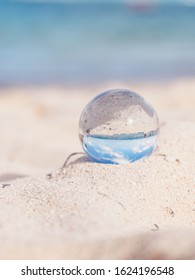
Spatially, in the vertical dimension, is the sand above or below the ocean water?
below

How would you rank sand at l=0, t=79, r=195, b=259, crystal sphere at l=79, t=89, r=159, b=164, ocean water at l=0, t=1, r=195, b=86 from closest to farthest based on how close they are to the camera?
sand at l=0, t=79, r=195, b=259 < crystal sphere at l=79, t=89, r=159, b=164 < ocean water at l=0, t=1, r=195, b=86

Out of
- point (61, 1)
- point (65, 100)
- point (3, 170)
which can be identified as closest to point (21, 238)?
point (3, 170)

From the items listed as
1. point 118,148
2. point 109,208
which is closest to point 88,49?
point 118,148

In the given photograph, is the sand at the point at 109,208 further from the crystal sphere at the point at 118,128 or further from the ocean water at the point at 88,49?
the ocean water at the point at 88,49

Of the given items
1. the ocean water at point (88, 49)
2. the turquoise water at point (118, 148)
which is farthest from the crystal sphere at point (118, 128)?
the ocean water at point (88, 49)

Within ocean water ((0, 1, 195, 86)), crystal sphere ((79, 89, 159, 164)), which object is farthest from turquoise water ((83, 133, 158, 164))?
ocean water ((0, 1, 195, 86))

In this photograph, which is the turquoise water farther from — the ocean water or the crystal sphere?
the ocean water
